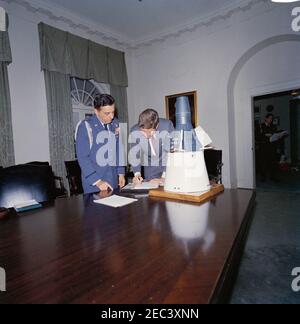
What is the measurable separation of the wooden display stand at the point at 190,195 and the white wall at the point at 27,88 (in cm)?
312

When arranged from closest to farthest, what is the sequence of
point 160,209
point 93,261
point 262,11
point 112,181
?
point 93,261 → point 160,209 → point 112,181 → point 262,11

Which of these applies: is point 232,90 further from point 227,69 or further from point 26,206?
point 26,206

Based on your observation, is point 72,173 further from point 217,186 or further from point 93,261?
point 93,261

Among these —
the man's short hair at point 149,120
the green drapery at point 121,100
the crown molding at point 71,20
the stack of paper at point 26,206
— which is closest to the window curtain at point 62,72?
the crown molding at point 71,20

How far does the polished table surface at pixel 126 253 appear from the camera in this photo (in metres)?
0.59

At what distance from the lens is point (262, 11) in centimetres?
423

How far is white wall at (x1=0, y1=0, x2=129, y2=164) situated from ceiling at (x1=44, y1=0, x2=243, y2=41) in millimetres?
548

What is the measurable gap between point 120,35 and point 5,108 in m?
3.02

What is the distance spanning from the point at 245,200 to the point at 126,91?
487 centimetres

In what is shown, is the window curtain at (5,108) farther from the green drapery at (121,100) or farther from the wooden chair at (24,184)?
the green drapery at (121,100)

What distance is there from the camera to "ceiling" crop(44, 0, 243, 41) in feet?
13.6
